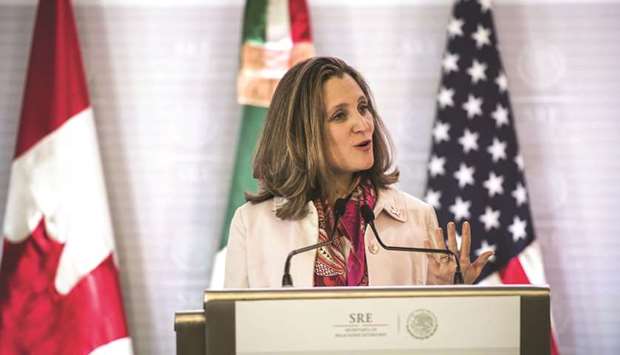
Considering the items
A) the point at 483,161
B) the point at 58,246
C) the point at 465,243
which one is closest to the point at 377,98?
the point at 483,161

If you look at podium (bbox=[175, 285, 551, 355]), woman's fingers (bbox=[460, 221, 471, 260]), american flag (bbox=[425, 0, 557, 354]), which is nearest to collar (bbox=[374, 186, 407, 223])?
woman's fingers (bbox=[460, 221, 471, 260])

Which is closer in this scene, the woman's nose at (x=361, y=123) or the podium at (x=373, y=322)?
the podium at (x=373, y=322)

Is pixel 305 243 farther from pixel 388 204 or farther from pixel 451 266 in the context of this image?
pixel 451 266

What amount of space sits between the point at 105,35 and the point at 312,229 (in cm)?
192

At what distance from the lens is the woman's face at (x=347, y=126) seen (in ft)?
6.95

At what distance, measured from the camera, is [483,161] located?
3541mm

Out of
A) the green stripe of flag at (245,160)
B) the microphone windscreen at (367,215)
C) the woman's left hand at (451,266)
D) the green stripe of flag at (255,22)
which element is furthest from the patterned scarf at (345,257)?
the green stripe of flag at (255,22)

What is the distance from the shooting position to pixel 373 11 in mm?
3711

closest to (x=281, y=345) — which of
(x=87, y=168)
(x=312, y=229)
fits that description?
(x=312, y=229)

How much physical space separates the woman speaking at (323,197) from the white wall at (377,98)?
1.46 m

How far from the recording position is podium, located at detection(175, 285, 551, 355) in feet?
3.93

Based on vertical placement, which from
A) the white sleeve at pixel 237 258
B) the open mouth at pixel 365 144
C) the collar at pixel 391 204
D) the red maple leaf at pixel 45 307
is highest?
the open mouth at pixel 365 144

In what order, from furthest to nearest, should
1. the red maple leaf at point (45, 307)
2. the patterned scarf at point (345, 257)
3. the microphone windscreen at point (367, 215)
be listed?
the red maple leaf at point (45, 307), the patterned scarf at point (345, 257), the microphone windscreen at point (367, 215)

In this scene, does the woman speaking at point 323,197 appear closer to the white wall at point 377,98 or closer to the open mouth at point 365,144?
the open mouth at point 365,144
